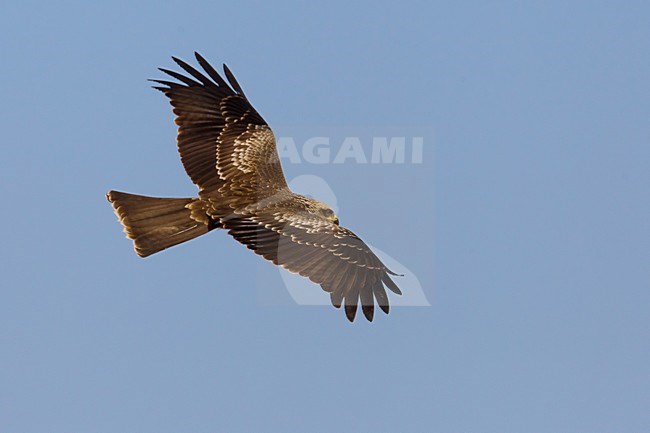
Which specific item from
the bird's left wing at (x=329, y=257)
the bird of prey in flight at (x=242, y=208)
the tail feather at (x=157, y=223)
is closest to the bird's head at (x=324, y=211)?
the bird of prey in flight at (x=242, y=208)

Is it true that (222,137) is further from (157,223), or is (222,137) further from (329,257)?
(329,257)

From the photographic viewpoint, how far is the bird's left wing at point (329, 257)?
36.9 feet

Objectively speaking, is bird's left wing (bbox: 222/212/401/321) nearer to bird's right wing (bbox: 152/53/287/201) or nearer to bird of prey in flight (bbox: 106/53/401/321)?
bird of prey in flight (bbox: 106/53/401/321)

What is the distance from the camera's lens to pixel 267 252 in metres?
11.5

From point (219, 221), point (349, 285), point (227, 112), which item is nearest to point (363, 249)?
point (349, 285)

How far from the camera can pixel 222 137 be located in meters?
13.1

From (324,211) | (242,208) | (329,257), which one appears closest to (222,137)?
(242,208)

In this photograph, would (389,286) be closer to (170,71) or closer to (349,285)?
(349,285)

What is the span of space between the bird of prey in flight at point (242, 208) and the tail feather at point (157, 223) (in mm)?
11

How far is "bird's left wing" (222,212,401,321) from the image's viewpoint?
11.2 meters

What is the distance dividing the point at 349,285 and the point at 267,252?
0.88m

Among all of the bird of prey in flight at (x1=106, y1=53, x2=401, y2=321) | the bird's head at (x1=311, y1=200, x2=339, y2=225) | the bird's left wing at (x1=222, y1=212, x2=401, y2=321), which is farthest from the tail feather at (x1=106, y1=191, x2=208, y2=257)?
the bird's head at (x1=311, y1=200, x2=339, y2=225)

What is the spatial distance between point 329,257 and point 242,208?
4.44 feet

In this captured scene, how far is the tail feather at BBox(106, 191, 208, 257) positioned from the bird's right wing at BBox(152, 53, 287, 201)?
376 mm
